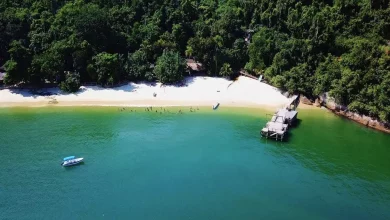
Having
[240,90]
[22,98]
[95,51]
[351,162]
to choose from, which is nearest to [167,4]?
[95,51]

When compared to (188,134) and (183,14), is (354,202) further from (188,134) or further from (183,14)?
(183,14)

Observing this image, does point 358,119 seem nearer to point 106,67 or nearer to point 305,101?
point 305,101

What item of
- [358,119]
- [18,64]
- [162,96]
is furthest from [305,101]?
[18,64]

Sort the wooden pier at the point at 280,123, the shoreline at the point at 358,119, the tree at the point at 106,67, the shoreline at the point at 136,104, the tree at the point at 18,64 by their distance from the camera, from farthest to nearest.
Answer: the tree at the point at 106,67 → the tree at the point at 18,64 → the shoreline at the point at 136,104 → the shoreline at the point at 358,119 → the wooden pier at the point at 280,123

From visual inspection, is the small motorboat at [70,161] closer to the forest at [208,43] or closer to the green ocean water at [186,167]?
the green ocean water at [186,167]

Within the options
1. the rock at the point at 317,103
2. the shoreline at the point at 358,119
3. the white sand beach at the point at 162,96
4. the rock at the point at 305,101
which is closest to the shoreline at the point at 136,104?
the white sand beach at the point at 162,96
